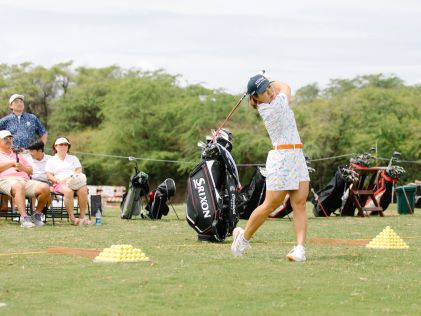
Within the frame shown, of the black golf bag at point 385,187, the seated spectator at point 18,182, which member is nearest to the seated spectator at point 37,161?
the seated spectator at point 18,182

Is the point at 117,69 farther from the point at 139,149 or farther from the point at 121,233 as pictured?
the point at 121,233

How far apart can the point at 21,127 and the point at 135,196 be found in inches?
123

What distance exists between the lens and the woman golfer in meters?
8.38

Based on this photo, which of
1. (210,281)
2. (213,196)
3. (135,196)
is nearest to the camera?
(210,281)

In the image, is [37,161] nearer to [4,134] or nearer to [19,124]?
[19,124]

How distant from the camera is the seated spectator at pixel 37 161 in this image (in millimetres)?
14461

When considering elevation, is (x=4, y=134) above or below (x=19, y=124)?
below

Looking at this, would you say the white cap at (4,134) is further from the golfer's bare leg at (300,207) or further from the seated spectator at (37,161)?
the golfer's bare leg at (300,207)

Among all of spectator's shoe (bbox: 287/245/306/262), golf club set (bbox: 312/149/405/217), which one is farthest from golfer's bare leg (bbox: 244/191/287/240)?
golf club set (bbox: 312/149/405/217)

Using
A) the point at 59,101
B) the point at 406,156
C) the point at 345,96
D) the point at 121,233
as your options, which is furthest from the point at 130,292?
the point at 59,101

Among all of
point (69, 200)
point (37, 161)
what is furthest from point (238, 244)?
point (37, 161)

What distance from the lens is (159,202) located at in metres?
16.5

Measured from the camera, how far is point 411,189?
65.1 ft

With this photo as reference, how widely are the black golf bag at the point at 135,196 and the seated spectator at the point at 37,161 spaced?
2455mm
